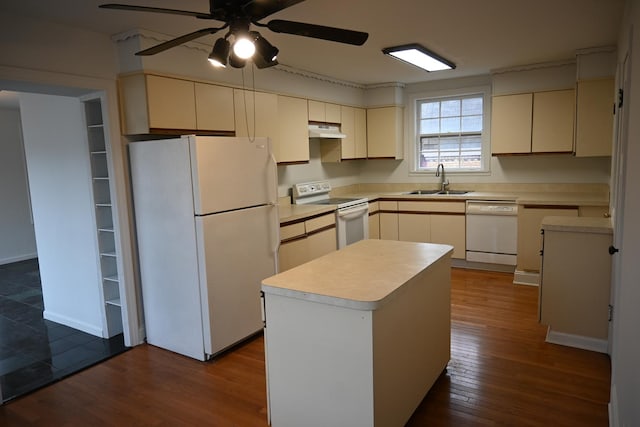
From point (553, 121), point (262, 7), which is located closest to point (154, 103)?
point (262, 7)

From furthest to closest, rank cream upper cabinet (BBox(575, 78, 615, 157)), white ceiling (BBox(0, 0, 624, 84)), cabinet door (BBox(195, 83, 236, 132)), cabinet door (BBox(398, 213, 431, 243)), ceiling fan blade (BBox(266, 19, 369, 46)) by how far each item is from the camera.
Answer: cabinet door (BBox(398, 213, 431, 243)) → cream upper cabinet (BBox(575, 78, 615, 157)) → cabinet door (BBox(195, 83, 236, 132)) → white ceiling (BBox(0, 0, 624, 84)) → ceiling fan blade (BBox(266, 19, 369, 46))

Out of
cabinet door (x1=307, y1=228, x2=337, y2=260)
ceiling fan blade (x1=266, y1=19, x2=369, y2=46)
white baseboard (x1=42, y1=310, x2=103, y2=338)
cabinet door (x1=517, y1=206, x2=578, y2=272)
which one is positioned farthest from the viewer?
cabinet door (x1=517, y1=206, x2=578, y2=272)

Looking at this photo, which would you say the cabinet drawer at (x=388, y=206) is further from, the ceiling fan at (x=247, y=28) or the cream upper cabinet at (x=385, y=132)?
the ceiling fan at (x=247, y=28)

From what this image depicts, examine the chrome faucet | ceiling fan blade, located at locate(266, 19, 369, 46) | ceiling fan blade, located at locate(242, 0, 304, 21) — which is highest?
ceiling fan blade, located at locate(242, 0, 304, 21)

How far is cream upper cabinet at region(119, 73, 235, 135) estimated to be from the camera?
305cm

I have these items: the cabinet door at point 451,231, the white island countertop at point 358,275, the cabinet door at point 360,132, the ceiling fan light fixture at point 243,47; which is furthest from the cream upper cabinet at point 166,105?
the cabinet door at point 451,231

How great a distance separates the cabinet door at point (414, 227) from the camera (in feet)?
17.5

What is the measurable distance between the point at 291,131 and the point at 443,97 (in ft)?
7.83

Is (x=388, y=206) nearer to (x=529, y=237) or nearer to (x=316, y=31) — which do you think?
(x=529, y=237)

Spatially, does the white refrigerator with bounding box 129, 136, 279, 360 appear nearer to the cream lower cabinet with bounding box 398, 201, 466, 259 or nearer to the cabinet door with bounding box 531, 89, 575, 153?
the cream lower cabinet with bounding box 398, 201, 466, 259

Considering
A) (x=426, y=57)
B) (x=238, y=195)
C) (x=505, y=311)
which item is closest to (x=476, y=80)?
(x=426, y=57)

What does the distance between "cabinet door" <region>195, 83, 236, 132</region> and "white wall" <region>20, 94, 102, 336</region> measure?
92 centimetres

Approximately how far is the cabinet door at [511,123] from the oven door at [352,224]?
1.71 m

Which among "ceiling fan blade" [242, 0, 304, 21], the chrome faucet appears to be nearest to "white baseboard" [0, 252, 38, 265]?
the chrome faucet
